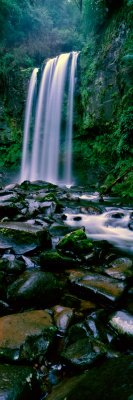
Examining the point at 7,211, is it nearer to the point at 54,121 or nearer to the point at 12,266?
the point at 12,266

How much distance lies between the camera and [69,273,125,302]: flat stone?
297 cm

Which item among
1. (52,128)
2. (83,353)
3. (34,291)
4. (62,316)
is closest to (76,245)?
(34,291)

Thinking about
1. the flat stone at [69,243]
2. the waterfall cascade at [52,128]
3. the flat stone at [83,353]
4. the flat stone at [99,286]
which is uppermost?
the waterfall cascade at [52,128]

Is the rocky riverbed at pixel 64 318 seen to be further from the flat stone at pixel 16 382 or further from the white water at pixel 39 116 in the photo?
the white water at pixel 39 116

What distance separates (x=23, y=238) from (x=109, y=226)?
2713 millimetres

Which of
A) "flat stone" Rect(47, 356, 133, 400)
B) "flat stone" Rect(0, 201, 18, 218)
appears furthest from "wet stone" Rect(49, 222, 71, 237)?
"flat stone" Rect(47, 356, 133, 400)

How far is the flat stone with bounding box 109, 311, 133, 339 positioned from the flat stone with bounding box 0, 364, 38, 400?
0.79 m

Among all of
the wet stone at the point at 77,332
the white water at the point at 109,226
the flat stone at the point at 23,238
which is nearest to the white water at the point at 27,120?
the white water at the point at 109,226

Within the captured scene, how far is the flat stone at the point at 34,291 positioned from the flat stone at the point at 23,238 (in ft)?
3.46

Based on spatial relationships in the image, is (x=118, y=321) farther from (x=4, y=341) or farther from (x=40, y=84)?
(x=40, y=84)

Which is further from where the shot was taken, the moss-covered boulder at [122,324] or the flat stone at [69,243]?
the flat stone at [69,243]

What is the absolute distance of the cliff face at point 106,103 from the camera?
12.1 m

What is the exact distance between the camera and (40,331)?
2.26 meters

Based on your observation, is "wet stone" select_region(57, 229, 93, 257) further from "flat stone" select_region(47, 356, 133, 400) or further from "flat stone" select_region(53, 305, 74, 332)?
"flat stone" select_region(47, 356, 133, 400)
